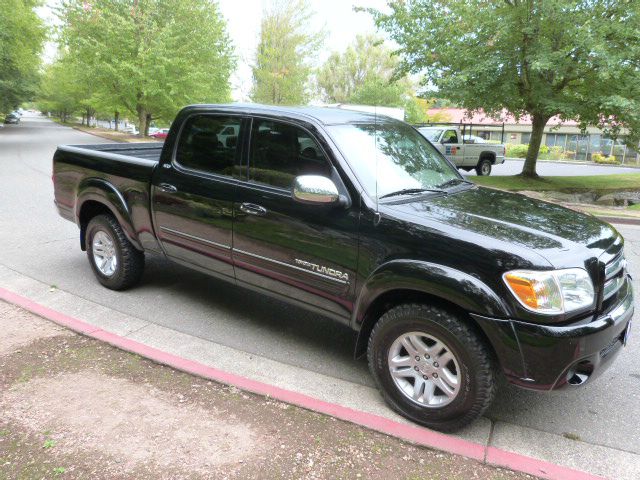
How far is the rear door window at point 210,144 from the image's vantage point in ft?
13.3

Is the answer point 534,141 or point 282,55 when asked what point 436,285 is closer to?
point 534,141

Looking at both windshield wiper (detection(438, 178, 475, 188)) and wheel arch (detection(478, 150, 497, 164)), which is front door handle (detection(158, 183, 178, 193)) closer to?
windshield wiper (detection(438, 178, 475, 188))

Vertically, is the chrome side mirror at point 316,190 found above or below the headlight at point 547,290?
above

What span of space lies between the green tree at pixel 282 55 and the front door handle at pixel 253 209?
27446mm

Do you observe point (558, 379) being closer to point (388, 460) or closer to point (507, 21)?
point (388, 460)

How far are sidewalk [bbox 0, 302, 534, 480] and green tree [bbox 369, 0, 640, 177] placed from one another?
472 inches

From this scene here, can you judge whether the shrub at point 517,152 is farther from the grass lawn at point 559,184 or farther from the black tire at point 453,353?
the black tire at point 453,353

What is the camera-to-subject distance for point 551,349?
2615 mm

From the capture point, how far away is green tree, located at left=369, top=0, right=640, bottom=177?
41.3 feet

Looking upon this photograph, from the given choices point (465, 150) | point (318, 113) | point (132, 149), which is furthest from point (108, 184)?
point (465, 150)

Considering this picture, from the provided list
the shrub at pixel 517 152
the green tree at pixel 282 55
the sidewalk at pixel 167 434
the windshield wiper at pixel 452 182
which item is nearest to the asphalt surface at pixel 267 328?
the sidewalk at pixel 167 434

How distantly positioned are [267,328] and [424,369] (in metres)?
1.80

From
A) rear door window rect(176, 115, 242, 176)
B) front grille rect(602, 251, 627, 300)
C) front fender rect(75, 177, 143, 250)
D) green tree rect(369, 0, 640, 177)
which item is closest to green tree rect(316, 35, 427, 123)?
green tree rect(369, 0, 640, 177)

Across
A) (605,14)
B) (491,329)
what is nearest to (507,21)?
(605,14)
